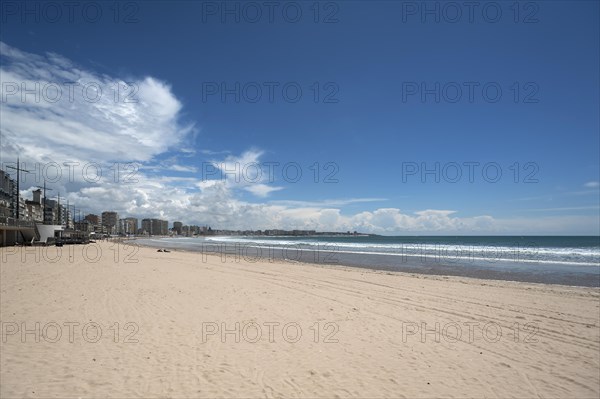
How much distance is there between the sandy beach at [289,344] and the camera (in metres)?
4.86

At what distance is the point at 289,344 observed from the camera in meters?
6.55

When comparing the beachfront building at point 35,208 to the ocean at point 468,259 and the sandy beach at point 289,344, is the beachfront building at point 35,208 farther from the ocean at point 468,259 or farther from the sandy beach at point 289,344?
the sandy beach at point 289,344

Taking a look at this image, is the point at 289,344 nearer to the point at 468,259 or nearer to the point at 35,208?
the point at 468,259

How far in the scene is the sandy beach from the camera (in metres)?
4.86

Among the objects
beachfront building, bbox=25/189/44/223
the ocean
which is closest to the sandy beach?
the ocean

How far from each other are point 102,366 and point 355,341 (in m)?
4.78

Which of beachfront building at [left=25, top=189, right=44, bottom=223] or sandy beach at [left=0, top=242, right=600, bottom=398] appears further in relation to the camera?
beachfront building at [left=25, top=189, right=44, bottom=223]

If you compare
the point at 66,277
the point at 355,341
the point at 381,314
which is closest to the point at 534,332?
the point at 381,314

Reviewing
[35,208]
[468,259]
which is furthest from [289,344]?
[35,208]

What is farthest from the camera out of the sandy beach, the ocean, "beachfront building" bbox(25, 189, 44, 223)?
"beachfront building" bbox(25, 189, 44, 223)

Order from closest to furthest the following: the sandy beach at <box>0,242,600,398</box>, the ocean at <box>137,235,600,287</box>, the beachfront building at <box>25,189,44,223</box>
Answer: the sandy beach at <box>0,242,600,398</box>
the ocean at <box>137,235,600,287</box>
the beachfront building at <box>25,189,44,223</box>

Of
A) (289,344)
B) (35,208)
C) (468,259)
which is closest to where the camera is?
(289,344)

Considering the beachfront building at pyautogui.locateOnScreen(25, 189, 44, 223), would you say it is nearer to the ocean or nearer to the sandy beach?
the ocean

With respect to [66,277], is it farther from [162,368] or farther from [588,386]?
[588,386]
